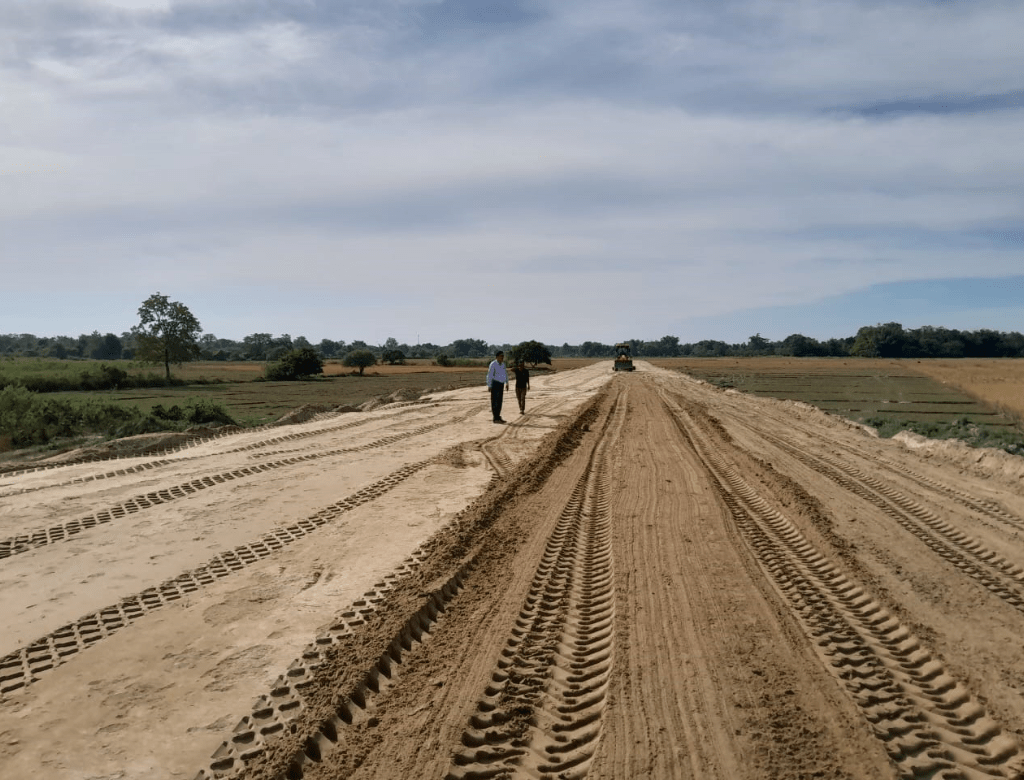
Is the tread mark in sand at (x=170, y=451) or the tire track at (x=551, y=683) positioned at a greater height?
the tread mark in sand at (x=170, y=451)

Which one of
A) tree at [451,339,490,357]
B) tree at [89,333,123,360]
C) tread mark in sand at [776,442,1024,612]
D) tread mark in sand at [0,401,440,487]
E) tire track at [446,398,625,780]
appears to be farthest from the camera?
tree at [451,339,490,357]

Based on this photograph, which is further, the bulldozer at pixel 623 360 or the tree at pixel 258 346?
the tree at pixel 258 346

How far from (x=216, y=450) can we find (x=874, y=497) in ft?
37.0

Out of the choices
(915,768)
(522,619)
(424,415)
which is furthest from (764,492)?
(424,415)

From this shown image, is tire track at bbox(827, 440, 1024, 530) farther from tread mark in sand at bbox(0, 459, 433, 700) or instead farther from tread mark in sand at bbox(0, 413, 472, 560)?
tread mark in sand at bbox(0, 413, 472, 560)

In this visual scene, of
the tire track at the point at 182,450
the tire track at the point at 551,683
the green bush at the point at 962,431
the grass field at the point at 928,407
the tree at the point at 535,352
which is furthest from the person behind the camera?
the tree at the point at 535,352

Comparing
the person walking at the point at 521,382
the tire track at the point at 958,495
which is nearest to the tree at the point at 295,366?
the person walking at the point at 521,382

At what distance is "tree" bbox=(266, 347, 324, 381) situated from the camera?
53.9 metres

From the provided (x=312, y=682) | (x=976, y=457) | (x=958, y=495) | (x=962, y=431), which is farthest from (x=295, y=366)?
(x=312, y=682)

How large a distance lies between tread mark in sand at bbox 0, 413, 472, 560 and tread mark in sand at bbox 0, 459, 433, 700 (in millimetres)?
2040

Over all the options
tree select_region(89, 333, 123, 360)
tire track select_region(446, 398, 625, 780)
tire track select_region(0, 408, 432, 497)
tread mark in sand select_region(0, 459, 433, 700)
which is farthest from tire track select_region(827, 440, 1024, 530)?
tree select_region(89, 333, 123, 360)

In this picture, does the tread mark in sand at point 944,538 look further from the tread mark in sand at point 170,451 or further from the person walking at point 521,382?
the tread mark in sand at point 170,451

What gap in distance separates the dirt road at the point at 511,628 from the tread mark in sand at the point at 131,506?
0.06 m

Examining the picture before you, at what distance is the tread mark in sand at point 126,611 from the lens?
13.7 feet
